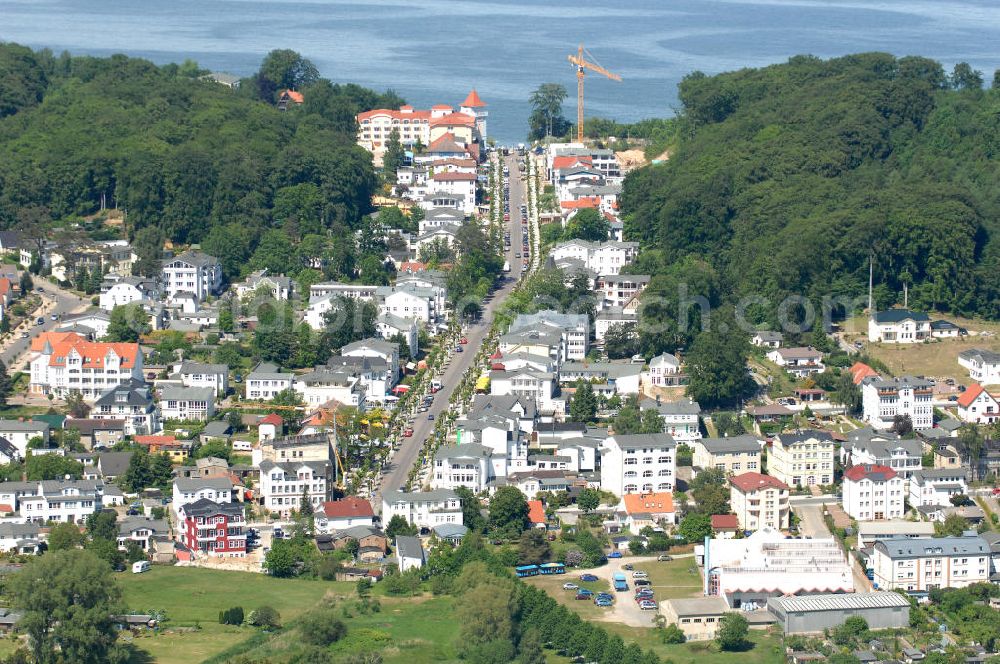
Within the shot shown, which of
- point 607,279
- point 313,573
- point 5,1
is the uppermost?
point 5,1

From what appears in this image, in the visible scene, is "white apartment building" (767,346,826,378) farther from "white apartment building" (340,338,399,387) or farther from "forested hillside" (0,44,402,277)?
"forested hillside" (0,44,402,277)

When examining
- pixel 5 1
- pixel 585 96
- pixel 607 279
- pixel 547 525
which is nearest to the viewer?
pixel 547 525

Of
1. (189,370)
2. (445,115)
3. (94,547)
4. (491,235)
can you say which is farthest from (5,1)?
(94,547)

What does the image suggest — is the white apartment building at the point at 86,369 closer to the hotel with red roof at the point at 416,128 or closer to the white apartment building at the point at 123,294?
the white apartment building at the point at 123,294

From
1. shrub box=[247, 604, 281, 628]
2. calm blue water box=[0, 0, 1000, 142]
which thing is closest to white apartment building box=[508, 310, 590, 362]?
shrub box=[247, 604, 281, 628]

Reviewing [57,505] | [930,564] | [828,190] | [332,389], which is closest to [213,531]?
[57,505]

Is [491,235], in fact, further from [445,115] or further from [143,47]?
[143,47]

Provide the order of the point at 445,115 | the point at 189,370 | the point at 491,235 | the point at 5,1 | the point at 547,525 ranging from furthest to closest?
the point at 5,1 < the point at 445,115 < the point at 491,235 < the point at 189,370 < the point at 547,525
